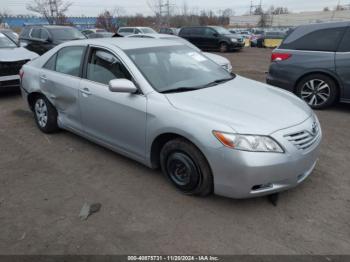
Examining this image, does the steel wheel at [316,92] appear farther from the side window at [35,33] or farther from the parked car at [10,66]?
the side window at [35,33]

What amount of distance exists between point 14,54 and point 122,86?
227 inches

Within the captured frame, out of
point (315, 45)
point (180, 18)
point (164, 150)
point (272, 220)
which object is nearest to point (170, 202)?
point (164, 150)

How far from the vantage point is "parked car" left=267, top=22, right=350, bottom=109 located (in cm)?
577

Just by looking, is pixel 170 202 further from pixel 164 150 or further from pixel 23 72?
pixel 23 72

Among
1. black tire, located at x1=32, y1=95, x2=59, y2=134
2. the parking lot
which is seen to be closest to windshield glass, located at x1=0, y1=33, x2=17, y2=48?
black tire, located at x1=32, y1=95, x2=59, y2=134

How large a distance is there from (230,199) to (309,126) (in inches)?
42.6

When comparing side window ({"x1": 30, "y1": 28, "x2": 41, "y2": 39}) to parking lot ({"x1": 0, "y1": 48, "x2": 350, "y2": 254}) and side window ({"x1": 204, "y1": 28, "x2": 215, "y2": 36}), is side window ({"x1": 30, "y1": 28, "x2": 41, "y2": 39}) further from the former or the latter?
side window ({"x1": 204, "y1": 28, "x2": 215, "y2": 36})

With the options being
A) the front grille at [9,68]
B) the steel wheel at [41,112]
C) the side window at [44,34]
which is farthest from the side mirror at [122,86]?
the side window at [44,34]

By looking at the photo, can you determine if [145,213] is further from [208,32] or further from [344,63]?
[208,32]

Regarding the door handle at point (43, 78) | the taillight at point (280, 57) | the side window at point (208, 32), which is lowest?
the door handle at point (43, 78)

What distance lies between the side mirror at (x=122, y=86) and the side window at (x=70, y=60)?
3.74ft

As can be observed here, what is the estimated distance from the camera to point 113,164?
399 centimetres

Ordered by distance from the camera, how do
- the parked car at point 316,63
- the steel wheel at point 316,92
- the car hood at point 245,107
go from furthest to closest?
1. the steel wheel at point 316,92
2. the parked car at point 316,63
3. the car hood at point 245,107

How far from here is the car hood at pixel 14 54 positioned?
23.8 ft
